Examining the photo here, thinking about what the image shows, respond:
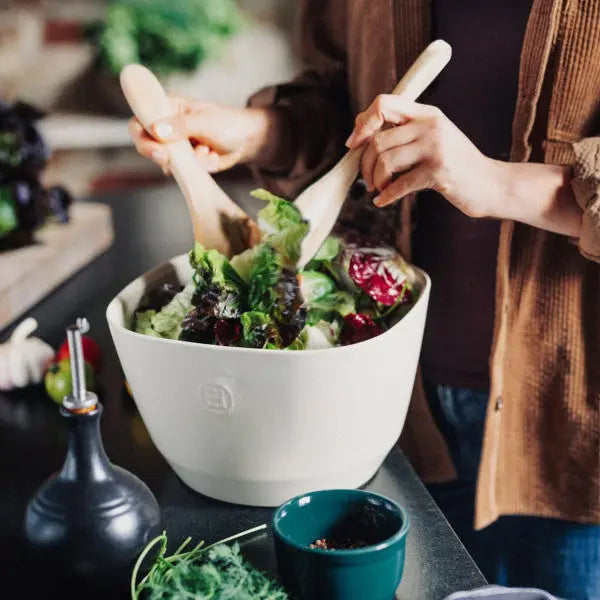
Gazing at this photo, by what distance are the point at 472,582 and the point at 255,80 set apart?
9.11 ft

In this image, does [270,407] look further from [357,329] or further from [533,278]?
[533,278]

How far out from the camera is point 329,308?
84cm

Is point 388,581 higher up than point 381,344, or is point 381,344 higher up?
point 381,344

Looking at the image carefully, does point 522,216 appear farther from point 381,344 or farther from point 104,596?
point 104,596

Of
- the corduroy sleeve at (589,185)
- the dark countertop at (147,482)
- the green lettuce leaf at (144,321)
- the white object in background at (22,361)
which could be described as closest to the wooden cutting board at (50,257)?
the dark countertop at (147,482)

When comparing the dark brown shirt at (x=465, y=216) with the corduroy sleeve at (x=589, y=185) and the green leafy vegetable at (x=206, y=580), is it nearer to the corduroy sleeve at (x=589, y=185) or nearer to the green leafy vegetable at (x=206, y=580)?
the corduroy sleeve at (x=589, y=185)

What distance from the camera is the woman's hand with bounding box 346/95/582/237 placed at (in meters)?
0.80

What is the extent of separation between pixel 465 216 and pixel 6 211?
0.84 metres

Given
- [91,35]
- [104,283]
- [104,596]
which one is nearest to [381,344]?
[104,596]

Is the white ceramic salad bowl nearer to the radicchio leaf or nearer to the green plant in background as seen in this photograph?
the radicchio leaf

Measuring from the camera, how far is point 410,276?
2.92 feet

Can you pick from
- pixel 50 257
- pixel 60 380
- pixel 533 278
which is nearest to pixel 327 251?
pixel 533 278

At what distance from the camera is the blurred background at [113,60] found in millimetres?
2861

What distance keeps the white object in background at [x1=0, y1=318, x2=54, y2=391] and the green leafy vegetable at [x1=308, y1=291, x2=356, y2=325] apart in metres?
0.43
